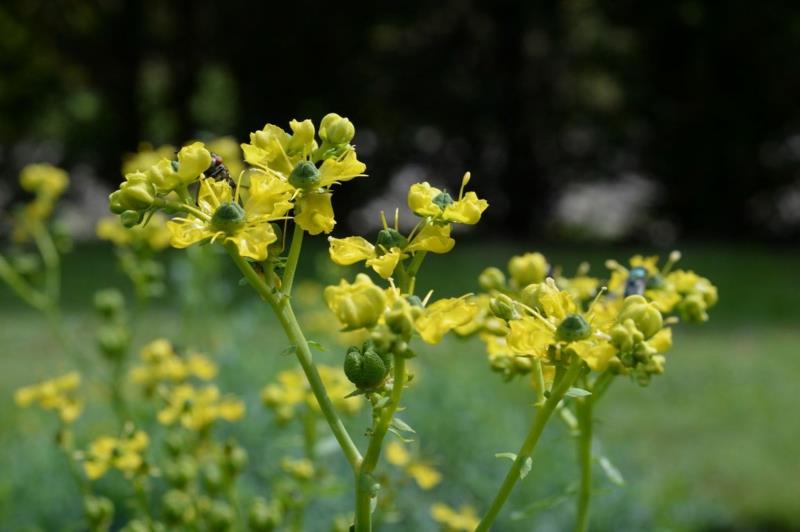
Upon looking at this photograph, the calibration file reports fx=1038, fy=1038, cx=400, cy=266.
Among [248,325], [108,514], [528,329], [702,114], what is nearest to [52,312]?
[108,514]

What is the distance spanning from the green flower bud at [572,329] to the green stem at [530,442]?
0.03 metres

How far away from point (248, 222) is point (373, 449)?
241 millimetres

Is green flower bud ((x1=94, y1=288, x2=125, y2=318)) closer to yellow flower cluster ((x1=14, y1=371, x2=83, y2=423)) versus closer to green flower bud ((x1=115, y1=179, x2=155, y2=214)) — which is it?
yellow flower cluster ((x1=14, y1=371, x2=83, y2=423))

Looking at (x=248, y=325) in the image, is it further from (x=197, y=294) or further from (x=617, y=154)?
(x=617, y=154)

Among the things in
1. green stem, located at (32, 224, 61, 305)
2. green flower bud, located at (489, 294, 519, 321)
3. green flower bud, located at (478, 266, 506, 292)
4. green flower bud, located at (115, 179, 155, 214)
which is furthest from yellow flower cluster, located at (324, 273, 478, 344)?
green stem, located at (32, 224, 61, 305)

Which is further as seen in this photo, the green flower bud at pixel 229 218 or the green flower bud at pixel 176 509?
the green flower bud at pixel 176 509

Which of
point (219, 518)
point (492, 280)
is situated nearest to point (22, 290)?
point (219, 518)

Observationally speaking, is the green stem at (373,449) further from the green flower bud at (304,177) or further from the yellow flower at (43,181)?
the yellow flower at (43,181)

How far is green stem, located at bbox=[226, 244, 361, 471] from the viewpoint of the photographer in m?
0.93

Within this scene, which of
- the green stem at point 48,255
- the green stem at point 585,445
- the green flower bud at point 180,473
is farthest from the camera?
the green stem at point 48,255

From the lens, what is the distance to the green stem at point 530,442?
0.95 metres

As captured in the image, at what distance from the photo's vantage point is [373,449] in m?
0.94

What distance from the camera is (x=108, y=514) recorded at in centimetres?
153

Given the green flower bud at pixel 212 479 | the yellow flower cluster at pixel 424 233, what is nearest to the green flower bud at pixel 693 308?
the yellow flower cluster at pixel 424 233
